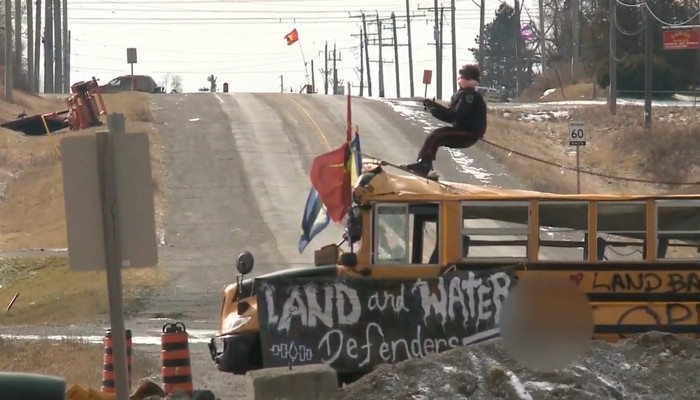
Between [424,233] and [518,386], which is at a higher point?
[424,233]

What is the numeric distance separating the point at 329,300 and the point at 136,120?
36.9 meters

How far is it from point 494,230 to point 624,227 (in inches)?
51.4

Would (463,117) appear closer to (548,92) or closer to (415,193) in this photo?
(415,193)

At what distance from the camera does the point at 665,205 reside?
12.6 metres

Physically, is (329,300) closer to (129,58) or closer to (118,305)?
(118,305)

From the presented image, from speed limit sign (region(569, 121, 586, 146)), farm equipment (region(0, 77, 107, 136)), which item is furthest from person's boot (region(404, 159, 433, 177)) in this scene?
farm equipment (region(0, 77, 107, 136))

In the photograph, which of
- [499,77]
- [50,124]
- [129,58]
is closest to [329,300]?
[50,124]

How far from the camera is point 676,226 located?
1274 centimetres

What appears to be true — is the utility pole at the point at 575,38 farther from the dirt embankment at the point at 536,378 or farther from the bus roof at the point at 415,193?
the dirt embankment at the point at 536,378

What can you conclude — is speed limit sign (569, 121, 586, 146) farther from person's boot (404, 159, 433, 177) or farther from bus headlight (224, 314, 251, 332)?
bus headlight (224, 314, 251, 332)

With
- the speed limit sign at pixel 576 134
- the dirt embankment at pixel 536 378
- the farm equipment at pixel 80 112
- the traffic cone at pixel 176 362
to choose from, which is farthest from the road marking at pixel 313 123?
the dirt embankment at pixel 536 378

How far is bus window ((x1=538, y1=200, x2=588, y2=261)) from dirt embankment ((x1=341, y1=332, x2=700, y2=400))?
2064mm

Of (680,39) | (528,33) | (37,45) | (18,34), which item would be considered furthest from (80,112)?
(528,33)

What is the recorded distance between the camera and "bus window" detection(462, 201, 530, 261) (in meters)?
12.4
